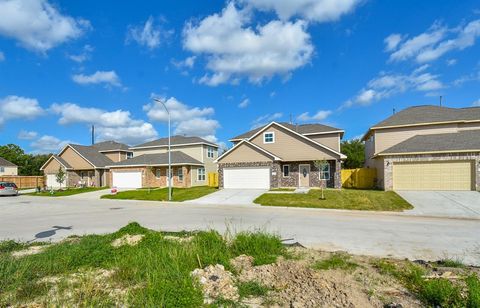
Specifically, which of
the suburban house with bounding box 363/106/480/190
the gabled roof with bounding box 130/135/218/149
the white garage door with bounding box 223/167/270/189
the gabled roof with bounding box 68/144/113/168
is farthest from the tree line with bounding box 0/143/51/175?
the suburban house with bounding box 363/106/480/190

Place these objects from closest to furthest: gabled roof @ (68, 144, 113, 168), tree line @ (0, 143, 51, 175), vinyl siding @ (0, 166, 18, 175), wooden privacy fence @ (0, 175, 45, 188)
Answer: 1. gabled roof @ (68, 144, 113, 168)
2. wooden privacy fence @ (0, 175, 45, 188)
3. vinyl siding @ (0, 166, 18, 175)
4. tree line @ (0, 143, 51, 175)

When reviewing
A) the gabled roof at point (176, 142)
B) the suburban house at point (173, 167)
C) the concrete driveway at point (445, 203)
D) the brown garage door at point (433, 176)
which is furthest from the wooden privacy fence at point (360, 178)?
the gabled roof at point (176, 142)

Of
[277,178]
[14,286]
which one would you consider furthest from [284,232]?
[277,178]

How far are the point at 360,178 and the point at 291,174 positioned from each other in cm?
692

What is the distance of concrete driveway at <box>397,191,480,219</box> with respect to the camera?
13.6m

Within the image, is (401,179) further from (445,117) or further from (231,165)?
(231,165)

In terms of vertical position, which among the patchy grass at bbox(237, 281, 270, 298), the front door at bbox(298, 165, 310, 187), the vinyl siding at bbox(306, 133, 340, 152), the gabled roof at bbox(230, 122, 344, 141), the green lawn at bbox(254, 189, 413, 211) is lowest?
the green lawn at bbox(254, 189, 413, 211)

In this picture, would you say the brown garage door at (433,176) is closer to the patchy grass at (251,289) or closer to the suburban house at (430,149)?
the suburban house at (430,149)

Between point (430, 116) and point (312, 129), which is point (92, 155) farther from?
point (430, 116)

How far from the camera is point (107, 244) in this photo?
7.16 m

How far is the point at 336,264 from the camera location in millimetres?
5734

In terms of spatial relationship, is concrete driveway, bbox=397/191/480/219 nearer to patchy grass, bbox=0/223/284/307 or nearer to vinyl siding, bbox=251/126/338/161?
vinyl siding, bbox=251/126/338/161

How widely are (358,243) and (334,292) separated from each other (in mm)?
4223

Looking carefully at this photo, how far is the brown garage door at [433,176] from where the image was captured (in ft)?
66.9
